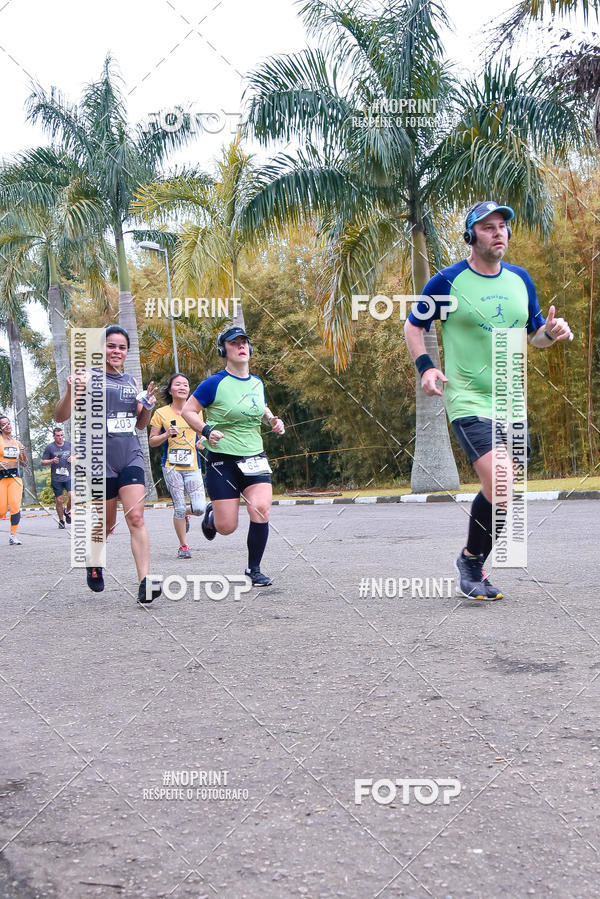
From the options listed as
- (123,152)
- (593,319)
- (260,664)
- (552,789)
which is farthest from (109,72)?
(552,789)

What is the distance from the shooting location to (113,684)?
350cm

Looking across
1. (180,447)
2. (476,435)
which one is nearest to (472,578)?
(476,435)

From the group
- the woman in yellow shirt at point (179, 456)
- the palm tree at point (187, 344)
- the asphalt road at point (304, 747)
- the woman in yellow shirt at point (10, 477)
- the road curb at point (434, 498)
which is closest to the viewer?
the asphalt road at point (304, 747)

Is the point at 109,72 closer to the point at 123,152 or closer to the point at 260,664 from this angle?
the point at 123,152

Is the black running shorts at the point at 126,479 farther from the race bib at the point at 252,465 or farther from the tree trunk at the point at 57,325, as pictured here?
the tree trunk at the point at 57,325

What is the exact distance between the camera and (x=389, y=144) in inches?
607

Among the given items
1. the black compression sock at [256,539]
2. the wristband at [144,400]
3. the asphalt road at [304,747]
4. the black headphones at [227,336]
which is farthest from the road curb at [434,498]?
the asphalt road at [304,747]

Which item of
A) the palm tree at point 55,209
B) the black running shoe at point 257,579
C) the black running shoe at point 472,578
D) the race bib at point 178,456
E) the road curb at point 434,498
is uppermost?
the palm tree at point 55,209

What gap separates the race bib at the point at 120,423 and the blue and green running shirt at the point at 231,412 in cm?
55

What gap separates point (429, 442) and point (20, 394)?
90.7 ft

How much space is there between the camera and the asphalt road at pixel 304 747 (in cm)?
189

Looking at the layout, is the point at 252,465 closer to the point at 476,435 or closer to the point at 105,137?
the point at 476,435

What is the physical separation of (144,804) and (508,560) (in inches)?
172

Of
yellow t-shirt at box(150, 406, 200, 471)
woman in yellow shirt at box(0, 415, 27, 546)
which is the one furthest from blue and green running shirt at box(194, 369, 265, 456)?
woman in yellow shirt at box(0, 415, 27, 546)
